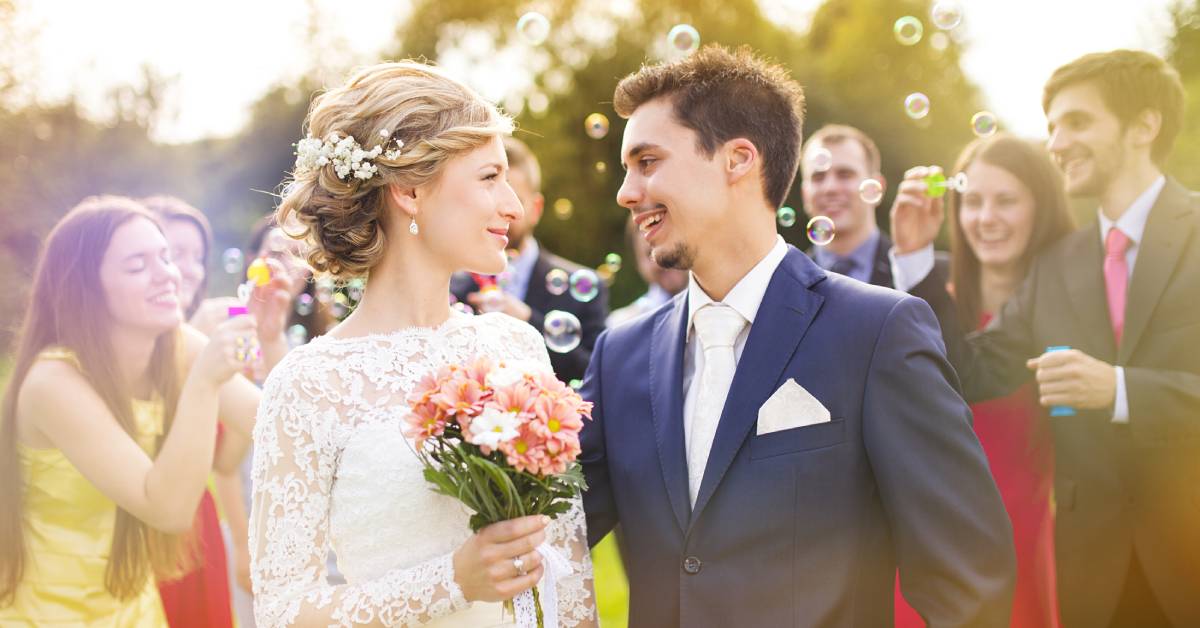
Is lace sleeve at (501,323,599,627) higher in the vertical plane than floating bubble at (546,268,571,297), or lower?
lower

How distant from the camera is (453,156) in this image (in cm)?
336

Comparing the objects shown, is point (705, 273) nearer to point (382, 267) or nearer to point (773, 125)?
point (773, 125)

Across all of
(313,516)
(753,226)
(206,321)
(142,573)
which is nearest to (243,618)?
(142,573)

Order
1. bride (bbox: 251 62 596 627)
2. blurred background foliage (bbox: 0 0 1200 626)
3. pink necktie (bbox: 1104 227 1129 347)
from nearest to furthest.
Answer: bride (bbox: 251 62 596 627) < pink necktie (bbox: 1104 227 1129 347) < blurred background foliage (bbox: 0 0 1200 626)

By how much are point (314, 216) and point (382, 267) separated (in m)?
0.29

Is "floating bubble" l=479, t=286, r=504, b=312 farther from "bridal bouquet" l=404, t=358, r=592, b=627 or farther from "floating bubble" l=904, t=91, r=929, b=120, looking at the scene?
"bridal bouquet" l=404, t=358, r=592, b=627

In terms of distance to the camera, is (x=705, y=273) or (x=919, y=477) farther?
(x=705, y=273)

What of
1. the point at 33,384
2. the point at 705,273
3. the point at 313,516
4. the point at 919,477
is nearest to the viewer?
the point at 919,477

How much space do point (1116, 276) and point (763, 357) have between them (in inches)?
99.2

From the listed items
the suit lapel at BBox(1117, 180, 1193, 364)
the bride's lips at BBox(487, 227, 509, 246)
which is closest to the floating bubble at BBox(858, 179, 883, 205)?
the suit lapel at BBox(1117, 180, 1193, 364)

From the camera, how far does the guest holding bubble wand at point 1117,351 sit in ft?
14.5

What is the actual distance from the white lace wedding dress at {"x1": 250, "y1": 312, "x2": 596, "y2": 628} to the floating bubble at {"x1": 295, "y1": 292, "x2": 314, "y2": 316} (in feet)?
11.3

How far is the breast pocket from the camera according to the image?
2984 millimetres

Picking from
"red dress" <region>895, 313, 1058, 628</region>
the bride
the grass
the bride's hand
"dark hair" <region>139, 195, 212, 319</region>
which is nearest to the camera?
the bride's hand
